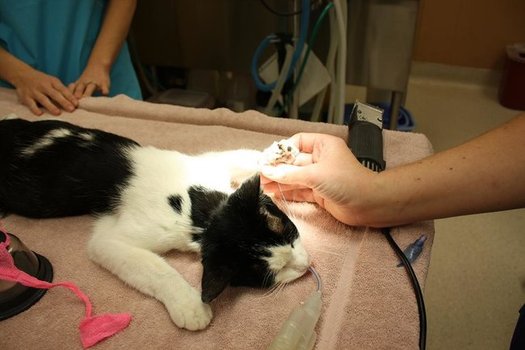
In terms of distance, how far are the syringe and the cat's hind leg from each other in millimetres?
131

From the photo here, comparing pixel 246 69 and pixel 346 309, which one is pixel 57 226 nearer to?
pixel 346 309

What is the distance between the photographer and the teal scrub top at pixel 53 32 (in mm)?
1366

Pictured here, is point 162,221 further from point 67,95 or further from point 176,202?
point 67,95

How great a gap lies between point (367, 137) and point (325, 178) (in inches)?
9.1

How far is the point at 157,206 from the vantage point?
0.90m

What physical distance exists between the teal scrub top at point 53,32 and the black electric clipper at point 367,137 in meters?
0.93

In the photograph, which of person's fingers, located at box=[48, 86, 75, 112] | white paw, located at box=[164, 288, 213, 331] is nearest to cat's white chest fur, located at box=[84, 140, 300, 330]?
white paw, located at box=[164, 288, 213, 331]

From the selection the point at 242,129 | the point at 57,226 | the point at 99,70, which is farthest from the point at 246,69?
the point at 57,226

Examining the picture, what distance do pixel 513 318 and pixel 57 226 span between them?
1.50m

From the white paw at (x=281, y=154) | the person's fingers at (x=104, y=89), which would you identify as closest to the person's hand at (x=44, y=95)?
the person's fingers at (x=104, y=89)

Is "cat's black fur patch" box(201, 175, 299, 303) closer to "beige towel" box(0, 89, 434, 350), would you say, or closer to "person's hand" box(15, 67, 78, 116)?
"beige towel" box(0, 89, 434, 350)

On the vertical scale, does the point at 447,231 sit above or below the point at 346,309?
below

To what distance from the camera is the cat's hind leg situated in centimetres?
70

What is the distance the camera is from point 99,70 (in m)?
1.40
